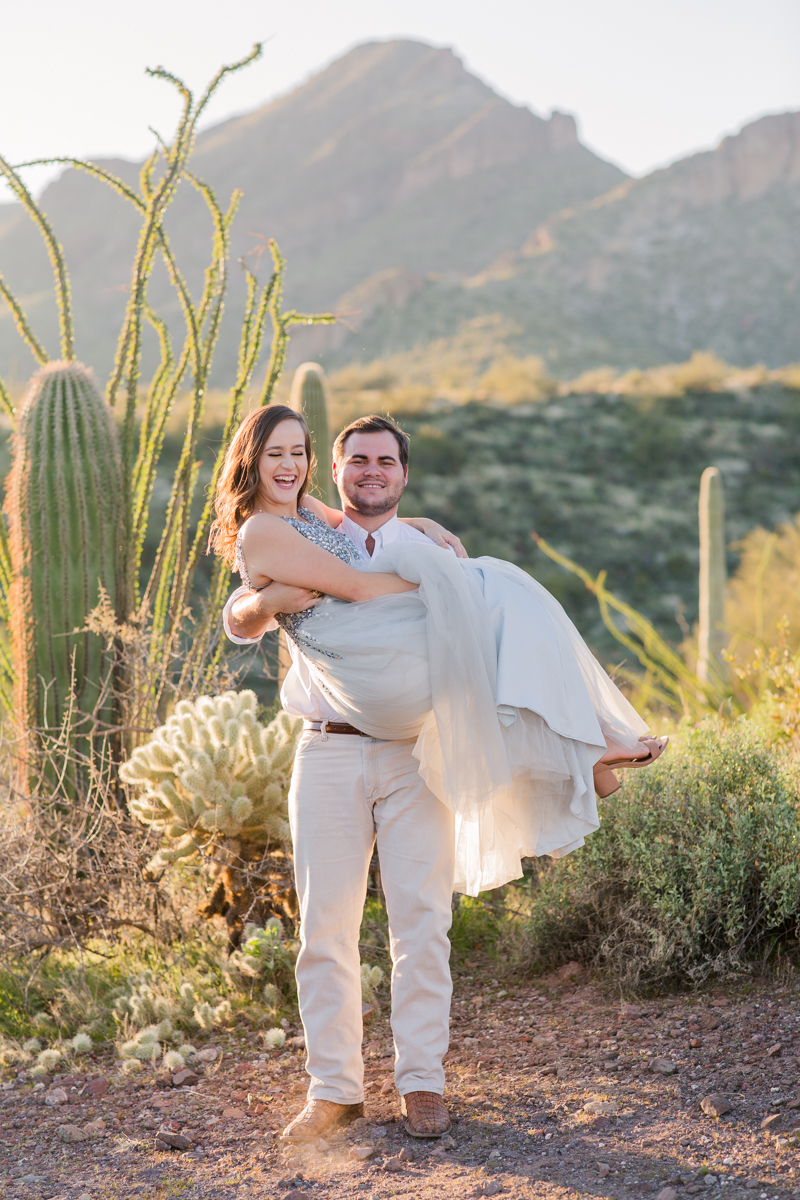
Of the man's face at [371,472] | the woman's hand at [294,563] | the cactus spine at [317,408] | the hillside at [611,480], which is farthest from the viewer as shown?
the hillside at [611,480]

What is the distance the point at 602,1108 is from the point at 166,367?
13.1 ft

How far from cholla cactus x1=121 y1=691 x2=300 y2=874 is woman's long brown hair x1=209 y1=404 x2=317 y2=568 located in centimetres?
122

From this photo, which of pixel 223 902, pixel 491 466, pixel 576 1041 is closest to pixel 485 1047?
pixel 576 1041

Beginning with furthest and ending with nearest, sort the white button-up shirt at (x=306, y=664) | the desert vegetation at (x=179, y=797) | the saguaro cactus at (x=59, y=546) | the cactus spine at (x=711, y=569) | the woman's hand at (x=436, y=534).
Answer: the cactus spine at (x=711, y=569) → the saguaro cactus at (x=59, y=546) → the desert vegetation at (x=179, y=797) → the woman's hand at (x=436, y=534) → the white button-up shirt at (x=306, y=664)

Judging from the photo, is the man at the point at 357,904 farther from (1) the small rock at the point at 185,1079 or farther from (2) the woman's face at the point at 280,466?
(1) the small rock at the point at 185,1079

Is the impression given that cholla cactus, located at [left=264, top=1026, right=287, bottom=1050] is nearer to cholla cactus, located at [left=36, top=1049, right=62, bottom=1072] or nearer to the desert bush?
the desert bush

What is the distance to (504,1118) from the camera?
104 inches

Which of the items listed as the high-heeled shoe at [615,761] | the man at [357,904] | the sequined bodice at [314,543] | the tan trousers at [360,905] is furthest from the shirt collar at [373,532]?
the high-heeled shoe at [615,761]

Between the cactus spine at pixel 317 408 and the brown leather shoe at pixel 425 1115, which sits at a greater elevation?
the cactus spine at pixel 317 408

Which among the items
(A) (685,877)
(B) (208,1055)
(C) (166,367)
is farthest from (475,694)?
(C) (166,367)

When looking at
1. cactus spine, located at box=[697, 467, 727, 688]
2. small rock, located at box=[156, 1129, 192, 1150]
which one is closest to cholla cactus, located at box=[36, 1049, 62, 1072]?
small rock, located at box=[156, 1129, 192, 1150]

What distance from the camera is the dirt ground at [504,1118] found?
2318mm

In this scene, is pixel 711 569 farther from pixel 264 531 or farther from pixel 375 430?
pixel 264 531

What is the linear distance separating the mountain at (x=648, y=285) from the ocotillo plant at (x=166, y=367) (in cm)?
2939
